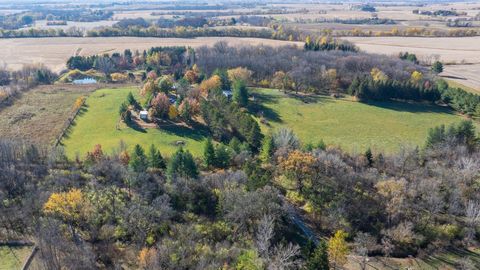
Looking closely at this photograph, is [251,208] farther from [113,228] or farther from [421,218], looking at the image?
[421,218]

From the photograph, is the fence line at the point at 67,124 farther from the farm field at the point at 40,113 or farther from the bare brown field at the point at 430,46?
the bare brown field at the point at 430,46

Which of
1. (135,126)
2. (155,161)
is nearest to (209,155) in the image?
(155,161)

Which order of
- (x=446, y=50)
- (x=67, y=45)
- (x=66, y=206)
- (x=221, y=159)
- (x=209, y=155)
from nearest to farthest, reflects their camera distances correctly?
(x=66, y=206), (x=209, y=155), (x=221, y=159), (x=446, y=50), (x=67, y=45)

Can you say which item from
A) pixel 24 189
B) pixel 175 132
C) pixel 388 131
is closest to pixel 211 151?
pixel 175 132

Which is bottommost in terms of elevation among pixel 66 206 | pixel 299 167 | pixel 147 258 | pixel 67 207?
pixel 147 258

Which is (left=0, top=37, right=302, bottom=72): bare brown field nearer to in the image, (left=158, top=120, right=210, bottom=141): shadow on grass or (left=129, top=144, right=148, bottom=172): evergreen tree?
(left=158, top=120, right=210, bottom=141): shadow on grass

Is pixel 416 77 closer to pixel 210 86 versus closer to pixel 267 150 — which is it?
pixel 210 86
